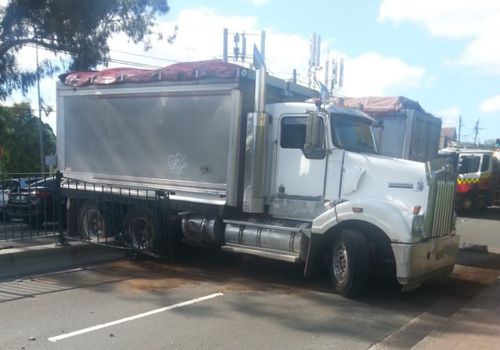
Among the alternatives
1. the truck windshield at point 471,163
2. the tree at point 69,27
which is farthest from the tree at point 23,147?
the truck windshield at point 471,163

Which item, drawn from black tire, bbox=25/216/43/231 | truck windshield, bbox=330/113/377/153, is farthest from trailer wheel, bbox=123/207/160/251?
truck windshield, bbox=330/113/377/153

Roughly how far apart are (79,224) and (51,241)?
81cm

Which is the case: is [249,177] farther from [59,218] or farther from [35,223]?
[35,223]

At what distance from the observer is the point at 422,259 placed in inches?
282

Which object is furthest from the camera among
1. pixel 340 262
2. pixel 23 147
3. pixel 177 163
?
pixel 23 147

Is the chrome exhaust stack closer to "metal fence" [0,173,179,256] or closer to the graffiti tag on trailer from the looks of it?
the graffiti tag on trailer

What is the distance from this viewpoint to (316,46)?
3956 cm

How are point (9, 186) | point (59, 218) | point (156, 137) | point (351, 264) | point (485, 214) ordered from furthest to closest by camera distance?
point (485, 214), point (9, 186), point (59, 218), point (156, 137), point (351, 264)

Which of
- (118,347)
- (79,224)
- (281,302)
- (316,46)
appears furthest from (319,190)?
(316,46)

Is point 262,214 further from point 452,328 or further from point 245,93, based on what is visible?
point 452,328

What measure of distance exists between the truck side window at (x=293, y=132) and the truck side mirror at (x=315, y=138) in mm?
331

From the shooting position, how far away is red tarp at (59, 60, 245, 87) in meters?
8.66

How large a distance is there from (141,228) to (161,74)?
2.84 metres

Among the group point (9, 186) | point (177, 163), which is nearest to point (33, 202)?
point (9, 186)
